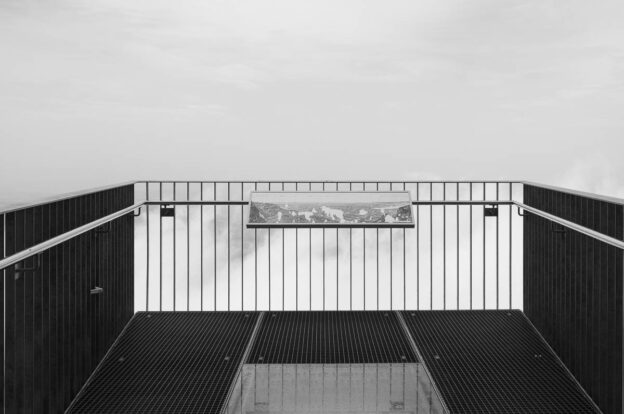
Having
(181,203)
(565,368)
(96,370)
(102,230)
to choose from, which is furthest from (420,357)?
(181,203)

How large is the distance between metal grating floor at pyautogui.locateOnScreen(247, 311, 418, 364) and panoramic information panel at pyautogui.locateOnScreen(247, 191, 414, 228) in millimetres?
791

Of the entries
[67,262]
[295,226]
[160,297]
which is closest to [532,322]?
[295,226]

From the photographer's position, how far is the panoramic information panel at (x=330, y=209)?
199 inches

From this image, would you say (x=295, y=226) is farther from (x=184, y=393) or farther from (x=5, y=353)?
(x=5, y=353)

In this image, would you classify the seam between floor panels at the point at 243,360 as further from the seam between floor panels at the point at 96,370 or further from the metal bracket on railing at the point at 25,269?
the metal bracket on railing at the point at 25,269

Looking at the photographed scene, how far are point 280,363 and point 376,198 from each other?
177 centimetres

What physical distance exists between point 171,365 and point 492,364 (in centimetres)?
216

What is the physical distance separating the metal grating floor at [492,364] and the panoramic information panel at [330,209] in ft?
2.89

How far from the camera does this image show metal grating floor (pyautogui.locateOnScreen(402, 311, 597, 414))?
351 cm

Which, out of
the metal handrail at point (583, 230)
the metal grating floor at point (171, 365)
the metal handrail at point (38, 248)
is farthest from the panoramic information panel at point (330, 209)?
the metal handrail at point (38, 248)

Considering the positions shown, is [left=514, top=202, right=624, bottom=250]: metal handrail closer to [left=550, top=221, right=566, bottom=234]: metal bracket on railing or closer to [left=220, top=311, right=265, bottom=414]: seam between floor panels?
[left=550, top=221, right=566, bottom=234]: metal bracket on railing

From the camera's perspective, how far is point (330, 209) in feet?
16.8

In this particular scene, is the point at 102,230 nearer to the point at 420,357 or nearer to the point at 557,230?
the point at 420,357

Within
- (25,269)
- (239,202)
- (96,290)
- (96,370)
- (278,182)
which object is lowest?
(96,370)
